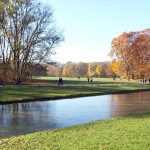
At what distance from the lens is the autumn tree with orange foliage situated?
199 ft

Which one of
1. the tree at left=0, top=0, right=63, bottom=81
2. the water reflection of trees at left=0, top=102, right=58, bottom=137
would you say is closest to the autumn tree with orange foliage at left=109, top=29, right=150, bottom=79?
the tree at left=0, top=0, right=63, bottom=81

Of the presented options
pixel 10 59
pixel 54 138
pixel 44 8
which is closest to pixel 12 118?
pixel 54 138

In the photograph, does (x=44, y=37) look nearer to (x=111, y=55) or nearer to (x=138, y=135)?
(x=138, y=135)

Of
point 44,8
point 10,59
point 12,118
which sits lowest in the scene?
point 12,118

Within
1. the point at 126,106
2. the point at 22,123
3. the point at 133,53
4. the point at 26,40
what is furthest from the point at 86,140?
the point at 133,53

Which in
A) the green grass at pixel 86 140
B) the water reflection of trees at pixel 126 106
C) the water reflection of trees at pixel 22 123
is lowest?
the water reflection of trees at pixel 126 106

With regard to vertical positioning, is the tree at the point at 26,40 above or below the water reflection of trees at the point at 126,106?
above

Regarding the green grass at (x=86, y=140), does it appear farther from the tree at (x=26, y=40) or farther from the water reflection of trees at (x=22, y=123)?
the tree at (x=26, y=40)

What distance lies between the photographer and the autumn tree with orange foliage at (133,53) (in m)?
60.8

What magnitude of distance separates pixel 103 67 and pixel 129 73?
57.9 meters

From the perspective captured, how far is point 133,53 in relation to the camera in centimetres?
6297

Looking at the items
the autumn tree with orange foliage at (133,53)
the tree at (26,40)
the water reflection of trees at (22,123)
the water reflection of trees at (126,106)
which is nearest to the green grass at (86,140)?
the water reflection of trees at (22,123)

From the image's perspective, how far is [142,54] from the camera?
61.3 m

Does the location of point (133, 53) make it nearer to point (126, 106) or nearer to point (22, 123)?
point (126, 106)
